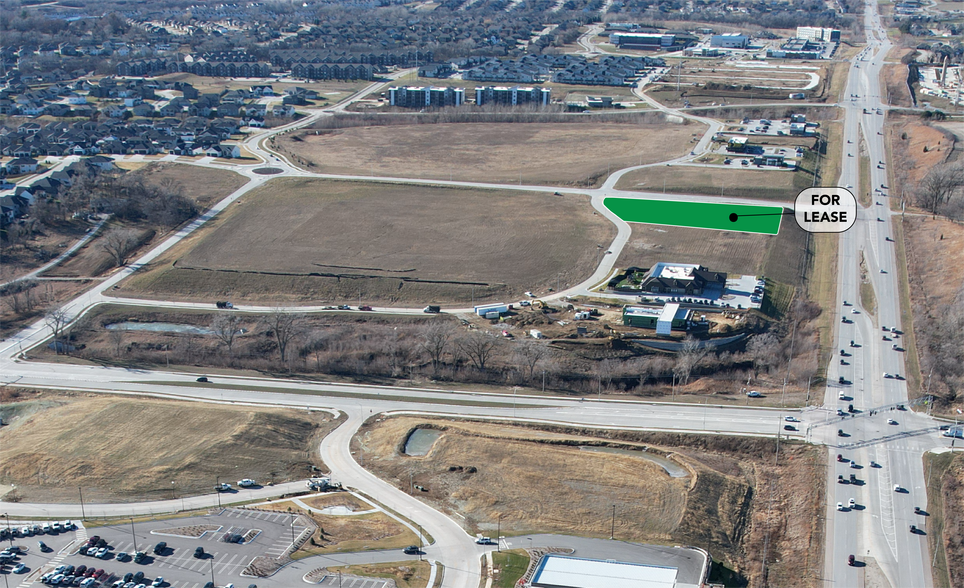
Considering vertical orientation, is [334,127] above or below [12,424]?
above

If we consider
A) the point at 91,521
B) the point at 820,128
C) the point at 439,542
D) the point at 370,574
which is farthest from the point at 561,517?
the point at 820,128

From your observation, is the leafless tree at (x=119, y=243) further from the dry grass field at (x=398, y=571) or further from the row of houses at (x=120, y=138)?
the dry grass field at (x=398, y=571)

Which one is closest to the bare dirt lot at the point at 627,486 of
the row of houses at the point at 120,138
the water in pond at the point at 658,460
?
the water in pond at the point at 658,460

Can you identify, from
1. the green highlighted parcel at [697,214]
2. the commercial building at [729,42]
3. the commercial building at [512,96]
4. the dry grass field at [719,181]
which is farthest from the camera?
the commercial building at [729,42]

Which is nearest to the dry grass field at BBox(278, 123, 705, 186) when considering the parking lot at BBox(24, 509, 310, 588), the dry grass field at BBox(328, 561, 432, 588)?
the parking lot at BBox(24, 509, 310, 588)

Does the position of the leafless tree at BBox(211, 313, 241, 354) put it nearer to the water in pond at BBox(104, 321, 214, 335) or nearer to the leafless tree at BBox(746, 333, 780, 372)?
the water in pond at BBox(104, 321, 214, 335)

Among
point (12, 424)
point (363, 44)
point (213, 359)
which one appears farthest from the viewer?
point (363, 44)

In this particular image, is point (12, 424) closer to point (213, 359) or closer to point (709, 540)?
point (213, 359)
